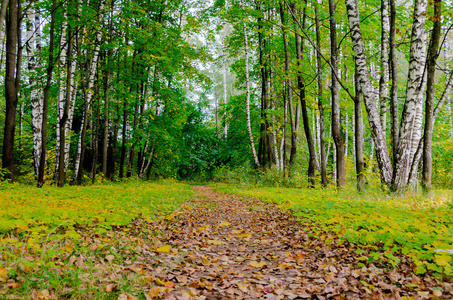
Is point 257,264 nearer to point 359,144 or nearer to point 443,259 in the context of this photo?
point 443,259

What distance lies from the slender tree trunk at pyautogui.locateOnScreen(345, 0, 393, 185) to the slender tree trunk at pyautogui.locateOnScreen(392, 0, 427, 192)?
17.8 inches

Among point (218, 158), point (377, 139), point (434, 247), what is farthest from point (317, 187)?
point (218, 158)

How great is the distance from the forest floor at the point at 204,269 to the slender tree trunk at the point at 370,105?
390 cm

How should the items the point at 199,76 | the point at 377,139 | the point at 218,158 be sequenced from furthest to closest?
the point at 218,158 < the point at 199,76 < the point at 377,139

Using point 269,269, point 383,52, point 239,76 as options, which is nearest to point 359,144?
point 383,52

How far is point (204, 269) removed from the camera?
11.6 feet

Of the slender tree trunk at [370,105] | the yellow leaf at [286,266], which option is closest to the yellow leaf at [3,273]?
the yellow leaf at [286,266]

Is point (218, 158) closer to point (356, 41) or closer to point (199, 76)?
point (199, 76)

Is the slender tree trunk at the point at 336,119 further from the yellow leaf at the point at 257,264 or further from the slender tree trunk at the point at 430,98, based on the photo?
the yellow leaf at the point at 257,264

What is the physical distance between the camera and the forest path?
267 centimetres

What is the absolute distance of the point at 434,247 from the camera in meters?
3.03

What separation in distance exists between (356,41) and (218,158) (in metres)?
21.3

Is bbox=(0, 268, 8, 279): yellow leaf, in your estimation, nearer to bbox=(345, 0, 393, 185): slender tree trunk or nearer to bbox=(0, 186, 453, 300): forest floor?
bbox=(0, 186, 453, 300): forest floor

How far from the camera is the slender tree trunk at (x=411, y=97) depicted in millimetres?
6684
